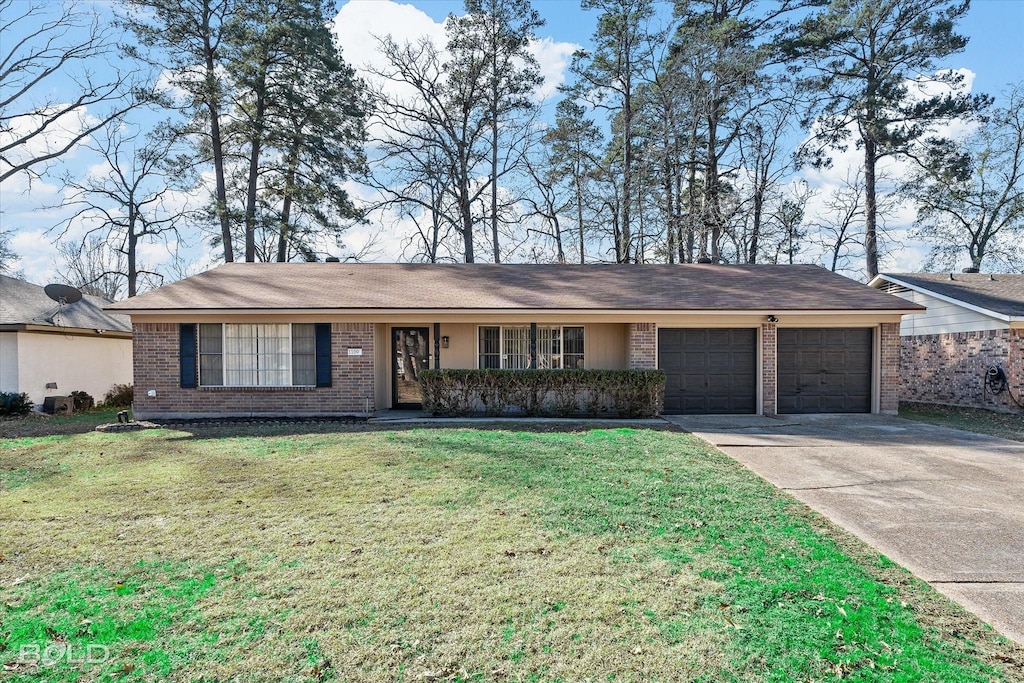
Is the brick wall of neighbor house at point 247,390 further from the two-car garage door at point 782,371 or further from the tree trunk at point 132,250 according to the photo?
the tree trunk at point 132,250

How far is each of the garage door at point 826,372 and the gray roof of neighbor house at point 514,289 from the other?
0.82 meters

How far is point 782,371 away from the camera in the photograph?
12.2 meters

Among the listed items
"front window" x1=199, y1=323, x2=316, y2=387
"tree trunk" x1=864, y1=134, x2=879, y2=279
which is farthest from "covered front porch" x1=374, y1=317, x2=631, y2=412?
"tree trunk" x1=864, y1=134, x2=879, y2=279

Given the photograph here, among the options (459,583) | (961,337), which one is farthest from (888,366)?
(459,583)

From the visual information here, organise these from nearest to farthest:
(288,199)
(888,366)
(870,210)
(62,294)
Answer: (888,366), (62,294), (288,199), (870,210)

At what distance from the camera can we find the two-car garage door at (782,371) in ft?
39.9

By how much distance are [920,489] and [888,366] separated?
290 inches

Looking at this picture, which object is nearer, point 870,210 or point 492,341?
point 492,341

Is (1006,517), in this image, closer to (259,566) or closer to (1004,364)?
(259,566)

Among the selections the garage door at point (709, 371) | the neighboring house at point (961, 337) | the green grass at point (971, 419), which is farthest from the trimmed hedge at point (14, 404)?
the neighboring house at point (961, 337)

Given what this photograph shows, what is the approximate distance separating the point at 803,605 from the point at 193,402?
11.8 meters

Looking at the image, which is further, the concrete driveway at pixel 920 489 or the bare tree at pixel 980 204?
the bare tree at pixel 980 204

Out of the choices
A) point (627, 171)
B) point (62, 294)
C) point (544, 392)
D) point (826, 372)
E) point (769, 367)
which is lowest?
point (544, 392)

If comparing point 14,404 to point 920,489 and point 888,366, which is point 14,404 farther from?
point 888,366
